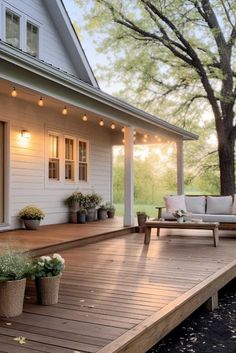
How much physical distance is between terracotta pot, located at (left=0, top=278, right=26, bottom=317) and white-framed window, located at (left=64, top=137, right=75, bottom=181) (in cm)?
708

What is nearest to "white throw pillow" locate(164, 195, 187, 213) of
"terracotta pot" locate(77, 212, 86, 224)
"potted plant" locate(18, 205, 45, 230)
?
"terracotta pot" locate(77, 212, 86, 224)

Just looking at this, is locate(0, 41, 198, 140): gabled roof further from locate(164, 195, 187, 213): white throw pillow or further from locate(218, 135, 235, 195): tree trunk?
locate(218, 135, 235, 195): tree trunk

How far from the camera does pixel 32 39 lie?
943 cm

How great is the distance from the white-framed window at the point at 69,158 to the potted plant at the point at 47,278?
6761 mm

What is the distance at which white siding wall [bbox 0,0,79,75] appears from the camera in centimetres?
905

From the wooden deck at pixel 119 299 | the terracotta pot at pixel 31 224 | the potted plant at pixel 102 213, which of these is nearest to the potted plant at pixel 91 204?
the potted plant at pixel 102 213

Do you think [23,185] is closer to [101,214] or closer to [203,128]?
[101,214]

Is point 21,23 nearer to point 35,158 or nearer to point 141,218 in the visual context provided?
point 35,158

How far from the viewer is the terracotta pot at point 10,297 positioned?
325 cm

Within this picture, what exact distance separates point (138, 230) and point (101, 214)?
2355 mm

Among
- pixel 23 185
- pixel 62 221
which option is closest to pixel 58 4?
pixel 23 185

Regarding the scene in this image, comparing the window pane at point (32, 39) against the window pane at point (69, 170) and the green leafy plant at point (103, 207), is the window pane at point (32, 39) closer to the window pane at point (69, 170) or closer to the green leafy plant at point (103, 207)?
the window pane at point (69, 170)

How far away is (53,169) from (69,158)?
0.76m

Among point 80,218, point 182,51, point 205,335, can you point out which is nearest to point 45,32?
point 80,218
